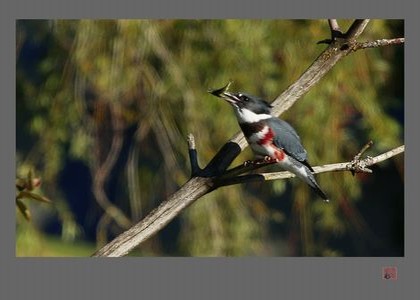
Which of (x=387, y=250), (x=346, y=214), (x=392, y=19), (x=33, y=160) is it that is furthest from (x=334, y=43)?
(x=33, y=160)

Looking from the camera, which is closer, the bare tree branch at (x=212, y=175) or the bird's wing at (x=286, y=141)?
the bare tree branch at (x=212, y=175)

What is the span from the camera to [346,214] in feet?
12.7

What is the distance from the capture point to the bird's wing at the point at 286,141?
294cm

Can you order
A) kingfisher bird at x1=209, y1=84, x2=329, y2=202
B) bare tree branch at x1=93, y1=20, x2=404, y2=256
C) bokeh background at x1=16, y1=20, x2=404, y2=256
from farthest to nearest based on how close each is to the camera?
bokeh background at x1=16, y1=20, x2=404, y2=256, kingfisher bird at x1=209, y1=84, x2=329, y2=202, bare tree branch at x1=93, y1=20, x2=404, y2=256

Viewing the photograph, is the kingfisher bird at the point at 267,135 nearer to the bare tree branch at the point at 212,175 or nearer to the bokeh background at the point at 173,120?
the bare tree branch at the point at 212,175

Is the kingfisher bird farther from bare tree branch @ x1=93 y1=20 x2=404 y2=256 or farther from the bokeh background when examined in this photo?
the bokeh background

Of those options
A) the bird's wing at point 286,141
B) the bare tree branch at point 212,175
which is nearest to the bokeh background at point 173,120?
the bird's wing at point 286,141

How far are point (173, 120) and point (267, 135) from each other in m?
0.90

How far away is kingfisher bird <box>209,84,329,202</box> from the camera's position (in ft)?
9.39

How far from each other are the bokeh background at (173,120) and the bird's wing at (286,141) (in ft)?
2.01

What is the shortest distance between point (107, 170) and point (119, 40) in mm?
539

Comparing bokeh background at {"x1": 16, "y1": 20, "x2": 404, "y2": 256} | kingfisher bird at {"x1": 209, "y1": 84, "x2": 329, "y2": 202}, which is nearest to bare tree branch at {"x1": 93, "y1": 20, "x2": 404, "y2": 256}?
kingfisher bird at {"x1": 209, "y1": 84, "x2": 329, "y2": 202}

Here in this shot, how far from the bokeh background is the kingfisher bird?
636mm

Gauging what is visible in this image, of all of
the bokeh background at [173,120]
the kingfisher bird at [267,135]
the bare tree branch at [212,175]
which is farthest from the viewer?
the bokeh background at [173,120]
